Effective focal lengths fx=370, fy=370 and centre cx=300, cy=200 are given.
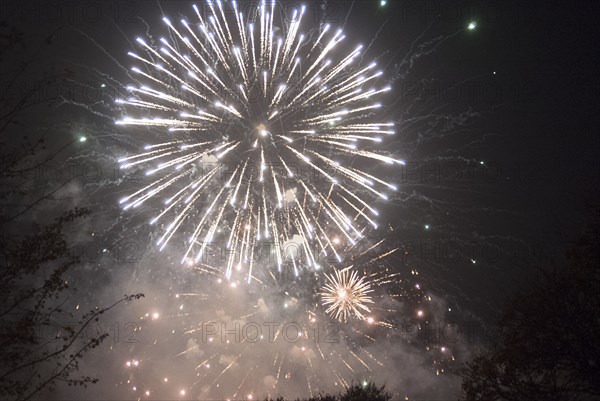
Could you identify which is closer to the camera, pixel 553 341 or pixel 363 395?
pixel 553 341

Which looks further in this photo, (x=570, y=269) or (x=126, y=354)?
(x=126, y=354)

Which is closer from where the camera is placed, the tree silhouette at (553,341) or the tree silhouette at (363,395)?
the tree silhouette at (553,341)

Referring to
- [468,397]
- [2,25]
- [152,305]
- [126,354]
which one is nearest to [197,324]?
[152,305]

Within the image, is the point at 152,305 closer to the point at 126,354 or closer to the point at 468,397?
the point at 126,354

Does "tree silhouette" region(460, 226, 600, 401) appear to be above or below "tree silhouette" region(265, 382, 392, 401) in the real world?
below

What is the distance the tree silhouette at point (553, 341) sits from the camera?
32.2 ft

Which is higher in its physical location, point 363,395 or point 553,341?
point 363,395

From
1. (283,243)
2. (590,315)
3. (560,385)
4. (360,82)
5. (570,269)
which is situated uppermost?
(360,82)

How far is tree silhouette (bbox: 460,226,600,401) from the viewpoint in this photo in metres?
9.80

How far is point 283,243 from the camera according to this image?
18.8 meters

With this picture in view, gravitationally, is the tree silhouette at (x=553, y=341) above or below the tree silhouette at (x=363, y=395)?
below

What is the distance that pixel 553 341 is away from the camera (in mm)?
10242

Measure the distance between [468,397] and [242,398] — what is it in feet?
103

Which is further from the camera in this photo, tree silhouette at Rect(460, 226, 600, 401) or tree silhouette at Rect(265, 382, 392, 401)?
tree silhouette at Rect(265, 382, 392, 401)
